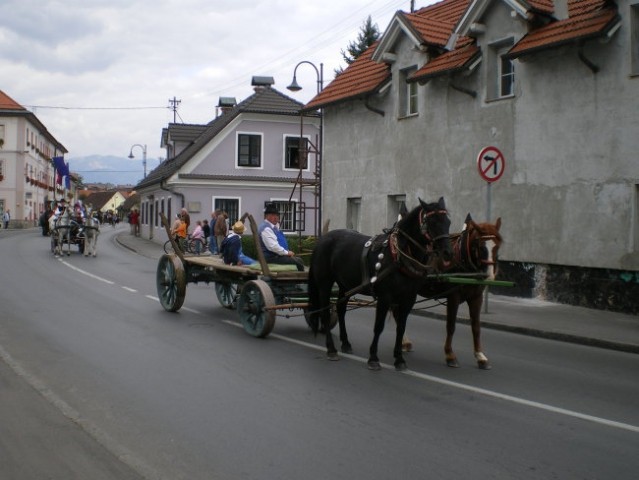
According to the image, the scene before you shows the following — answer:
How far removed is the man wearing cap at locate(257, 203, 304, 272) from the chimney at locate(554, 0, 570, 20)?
8297mm

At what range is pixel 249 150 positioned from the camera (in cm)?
3925

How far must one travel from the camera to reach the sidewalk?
11.3 metres

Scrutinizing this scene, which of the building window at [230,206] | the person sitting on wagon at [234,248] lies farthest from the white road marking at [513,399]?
the building window at [230,206]

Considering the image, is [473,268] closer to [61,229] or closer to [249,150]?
[61,229]

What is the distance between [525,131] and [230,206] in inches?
967

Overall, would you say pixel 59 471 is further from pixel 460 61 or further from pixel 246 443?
pixel 460 61

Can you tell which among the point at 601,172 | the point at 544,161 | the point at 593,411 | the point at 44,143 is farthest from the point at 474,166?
the point at 44,143

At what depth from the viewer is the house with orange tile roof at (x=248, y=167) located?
37938mm

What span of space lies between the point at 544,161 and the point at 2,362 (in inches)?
456

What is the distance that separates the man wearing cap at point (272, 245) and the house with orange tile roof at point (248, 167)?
25.7 m

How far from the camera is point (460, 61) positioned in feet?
57.0

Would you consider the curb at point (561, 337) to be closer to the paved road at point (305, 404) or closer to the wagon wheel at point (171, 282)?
the paved road at point (305, 404)

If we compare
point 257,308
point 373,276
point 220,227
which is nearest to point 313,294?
point 257,308

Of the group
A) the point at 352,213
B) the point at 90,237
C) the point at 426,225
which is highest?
the point at 352,213
